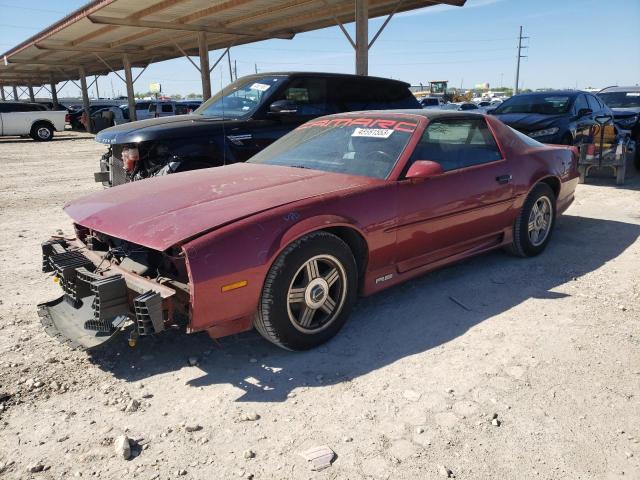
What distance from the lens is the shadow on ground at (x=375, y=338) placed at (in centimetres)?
293

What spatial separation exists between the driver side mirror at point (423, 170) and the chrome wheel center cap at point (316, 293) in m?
1.02

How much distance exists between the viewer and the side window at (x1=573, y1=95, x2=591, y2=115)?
9430 mm

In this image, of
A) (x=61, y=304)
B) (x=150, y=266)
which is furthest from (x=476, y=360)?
(x=61, y=304)

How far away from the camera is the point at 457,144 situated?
424cm

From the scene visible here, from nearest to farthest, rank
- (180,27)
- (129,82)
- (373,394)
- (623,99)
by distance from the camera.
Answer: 1. (373,394)
2. (623,99)
3. (180,27)
4. (129,82)

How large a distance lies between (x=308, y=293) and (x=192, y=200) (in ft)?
3.04

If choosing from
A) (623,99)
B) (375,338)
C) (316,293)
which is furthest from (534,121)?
(316,293)

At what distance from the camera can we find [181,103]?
25844mm

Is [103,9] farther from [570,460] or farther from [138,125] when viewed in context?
[570,460]

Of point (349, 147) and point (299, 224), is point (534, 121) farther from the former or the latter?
point (299, 224)

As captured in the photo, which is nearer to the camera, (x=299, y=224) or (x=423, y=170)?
(x=299, y=224)

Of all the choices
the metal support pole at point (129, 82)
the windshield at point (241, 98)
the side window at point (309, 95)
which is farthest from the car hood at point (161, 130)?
the metal support pole at point (129, 82)

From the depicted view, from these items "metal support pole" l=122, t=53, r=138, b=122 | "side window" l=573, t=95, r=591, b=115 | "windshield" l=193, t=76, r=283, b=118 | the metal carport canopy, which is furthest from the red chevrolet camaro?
"metal support pole" l=122, t=53, r=138, b=122

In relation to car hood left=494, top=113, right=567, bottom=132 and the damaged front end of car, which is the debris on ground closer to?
the damaged front end of car
